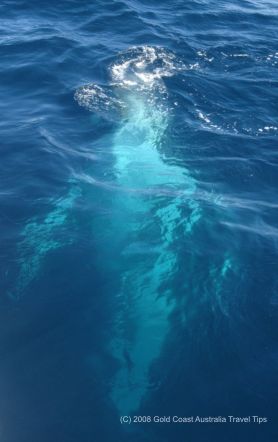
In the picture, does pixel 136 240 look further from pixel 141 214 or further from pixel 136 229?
pixel 141 214

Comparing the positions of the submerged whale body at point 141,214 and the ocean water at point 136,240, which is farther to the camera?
the submerged whale body at point 141,214

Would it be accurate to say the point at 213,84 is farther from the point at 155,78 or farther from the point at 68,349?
the point at 68,349

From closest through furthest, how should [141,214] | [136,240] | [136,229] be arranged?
[136,240] → [136,229] → [141,214]

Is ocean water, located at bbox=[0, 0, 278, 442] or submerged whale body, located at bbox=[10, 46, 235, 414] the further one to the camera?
submerged whale body, located at bbox=[10, 46, 235, 414]

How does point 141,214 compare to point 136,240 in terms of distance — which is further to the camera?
point 141,214

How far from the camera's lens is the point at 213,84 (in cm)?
1928

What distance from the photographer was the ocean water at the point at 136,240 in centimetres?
870

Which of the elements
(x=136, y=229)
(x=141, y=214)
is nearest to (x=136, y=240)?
(x=136, y=229)

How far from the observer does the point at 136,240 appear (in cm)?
1205

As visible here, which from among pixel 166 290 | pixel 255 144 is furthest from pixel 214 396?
pixel 255 144

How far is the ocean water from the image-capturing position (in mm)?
8703

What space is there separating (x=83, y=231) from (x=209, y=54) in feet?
45.6

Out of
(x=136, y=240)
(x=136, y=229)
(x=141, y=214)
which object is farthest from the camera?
(x=141, y=214)

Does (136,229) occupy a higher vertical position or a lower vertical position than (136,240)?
higher
